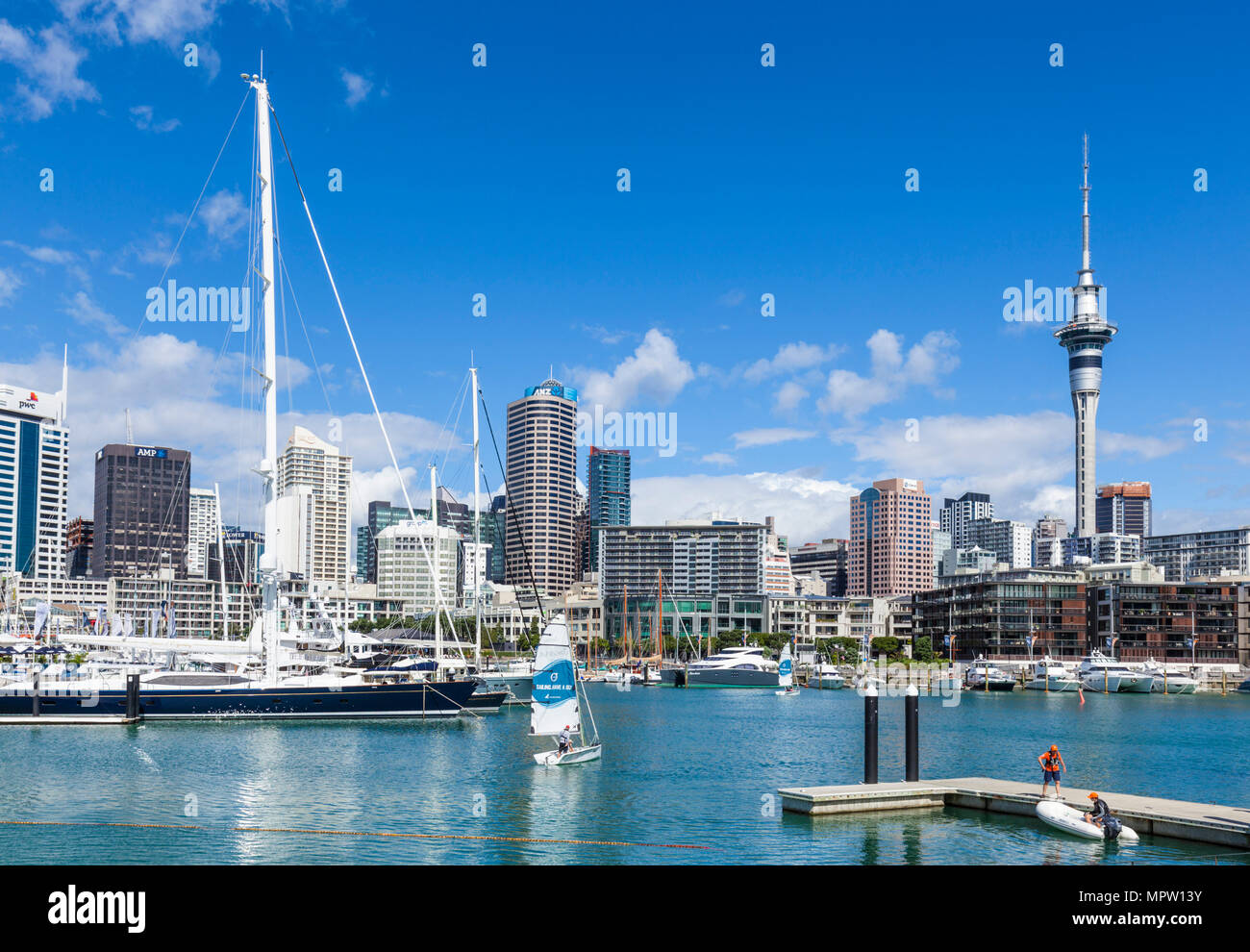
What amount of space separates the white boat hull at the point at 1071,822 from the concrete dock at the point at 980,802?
72cm

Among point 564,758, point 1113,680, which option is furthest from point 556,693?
point 1113,680

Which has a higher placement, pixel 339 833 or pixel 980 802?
pixel 980 802

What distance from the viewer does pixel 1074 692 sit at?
134 m

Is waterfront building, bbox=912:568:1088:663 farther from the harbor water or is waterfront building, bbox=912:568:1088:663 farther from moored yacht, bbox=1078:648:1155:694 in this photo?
the harbor water

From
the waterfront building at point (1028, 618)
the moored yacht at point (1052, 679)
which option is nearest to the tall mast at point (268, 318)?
the moored yacht at point (1052, 679)

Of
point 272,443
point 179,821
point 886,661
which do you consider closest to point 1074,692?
point 886,661

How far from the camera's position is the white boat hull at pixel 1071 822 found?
105 ft

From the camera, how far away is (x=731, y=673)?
150875 mm

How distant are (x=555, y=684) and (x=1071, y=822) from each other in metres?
23.5

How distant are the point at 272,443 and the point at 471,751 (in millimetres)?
23763

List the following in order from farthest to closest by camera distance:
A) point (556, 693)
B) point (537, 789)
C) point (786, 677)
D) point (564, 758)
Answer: point (786, 677) < point (556, 693) < point (564, 758) < point (537, 789)

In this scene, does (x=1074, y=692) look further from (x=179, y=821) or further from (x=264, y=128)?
(x=179, y=821)

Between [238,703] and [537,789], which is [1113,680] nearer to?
[238,703]

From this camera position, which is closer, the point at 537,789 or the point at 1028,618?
the point at 537,789
